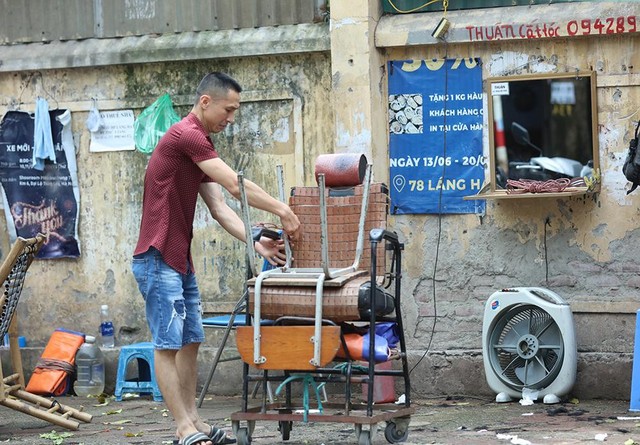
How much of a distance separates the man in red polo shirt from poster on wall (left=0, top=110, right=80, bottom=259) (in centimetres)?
331

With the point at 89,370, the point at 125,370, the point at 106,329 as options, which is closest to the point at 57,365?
the point at 89,370

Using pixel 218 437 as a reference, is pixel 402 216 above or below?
above

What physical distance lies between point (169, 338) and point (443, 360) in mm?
2821

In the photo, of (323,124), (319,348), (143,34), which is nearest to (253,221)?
(323,124)

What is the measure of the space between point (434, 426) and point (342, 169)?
70.4 inches

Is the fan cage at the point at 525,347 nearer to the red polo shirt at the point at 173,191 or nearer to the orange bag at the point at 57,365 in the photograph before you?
the red polo shirt at the point at 173,191

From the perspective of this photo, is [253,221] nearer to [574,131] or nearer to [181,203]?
[181,203]

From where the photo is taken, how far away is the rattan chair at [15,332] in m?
7.38

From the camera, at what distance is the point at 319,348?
635 cm

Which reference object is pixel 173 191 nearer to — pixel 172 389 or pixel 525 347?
pixel 172 389

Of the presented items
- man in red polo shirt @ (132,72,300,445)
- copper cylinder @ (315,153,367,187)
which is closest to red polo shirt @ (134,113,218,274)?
man in red polo shirt @ (132,72,300,445)

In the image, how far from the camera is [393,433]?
6852 mm

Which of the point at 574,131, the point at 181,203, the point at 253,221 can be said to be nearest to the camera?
the point at 181,203

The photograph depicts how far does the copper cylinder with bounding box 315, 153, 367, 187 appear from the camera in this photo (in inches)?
273
